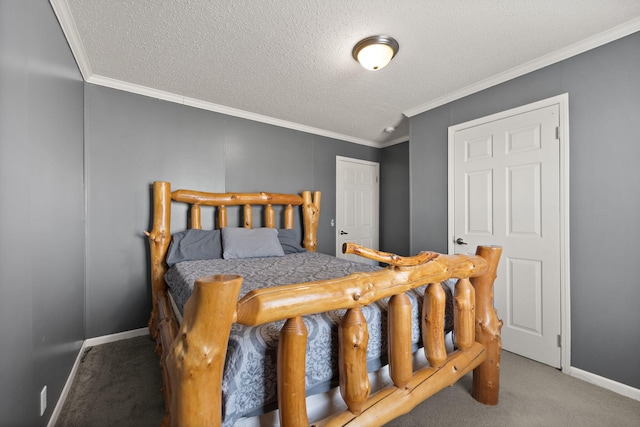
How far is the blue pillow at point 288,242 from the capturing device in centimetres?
295

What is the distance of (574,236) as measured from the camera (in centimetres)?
200

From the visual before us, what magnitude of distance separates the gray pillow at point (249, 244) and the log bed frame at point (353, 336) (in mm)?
792

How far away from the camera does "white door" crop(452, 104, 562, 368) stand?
2.10 metres

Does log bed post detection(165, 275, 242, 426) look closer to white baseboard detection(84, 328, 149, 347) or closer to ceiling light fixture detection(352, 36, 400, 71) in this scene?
ceiling light fixture detection(352, 36, 400, 71)

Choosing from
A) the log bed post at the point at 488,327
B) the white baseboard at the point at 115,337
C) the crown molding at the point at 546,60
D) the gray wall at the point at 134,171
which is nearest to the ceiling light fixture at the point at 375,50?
the crown molding at the point at 546,60

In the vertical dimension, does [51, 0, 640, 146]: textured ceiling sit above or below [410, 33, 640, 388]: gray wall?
above

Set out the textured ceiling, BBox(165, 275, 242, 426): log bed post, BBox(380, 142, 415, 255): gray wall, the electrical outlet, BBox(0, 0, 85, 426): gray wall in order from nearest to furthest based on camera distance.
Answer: BBox(165, 275, 242, 426): log bed post
BBox(0, 0, 85, 426): gray wall
the electrical outlet
the textured ceiling
BBox(380, 142, 415, 255): gray wall

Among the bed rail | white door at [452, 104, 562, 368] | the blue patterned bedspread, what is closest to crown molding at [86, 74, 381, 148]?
white door at [452, 104, 562, 368]

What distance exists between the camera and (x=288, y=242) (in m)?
2.99

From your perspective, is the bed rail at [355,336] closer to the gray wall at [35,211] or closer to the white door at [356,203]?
the gray wall at [35,211]

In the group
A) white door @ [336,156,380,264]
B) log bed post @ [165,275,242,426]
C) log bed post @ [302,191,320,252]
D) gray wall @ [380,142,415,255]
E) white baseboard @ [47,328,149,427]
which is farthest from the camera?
gray wall @ [380,142,415,255]

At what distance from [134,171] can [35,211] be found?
4.70 ft

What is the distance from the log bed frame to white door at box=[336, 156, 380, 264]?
2.48 meters

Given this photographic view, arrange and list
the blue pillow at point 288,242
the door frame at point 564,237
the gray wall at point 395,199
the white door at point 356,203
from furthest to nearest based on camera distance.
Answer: the gray wall at point 395,199, the white door at point 356,203, the blue pillow at point 288,242, the door frame at point 564,237
